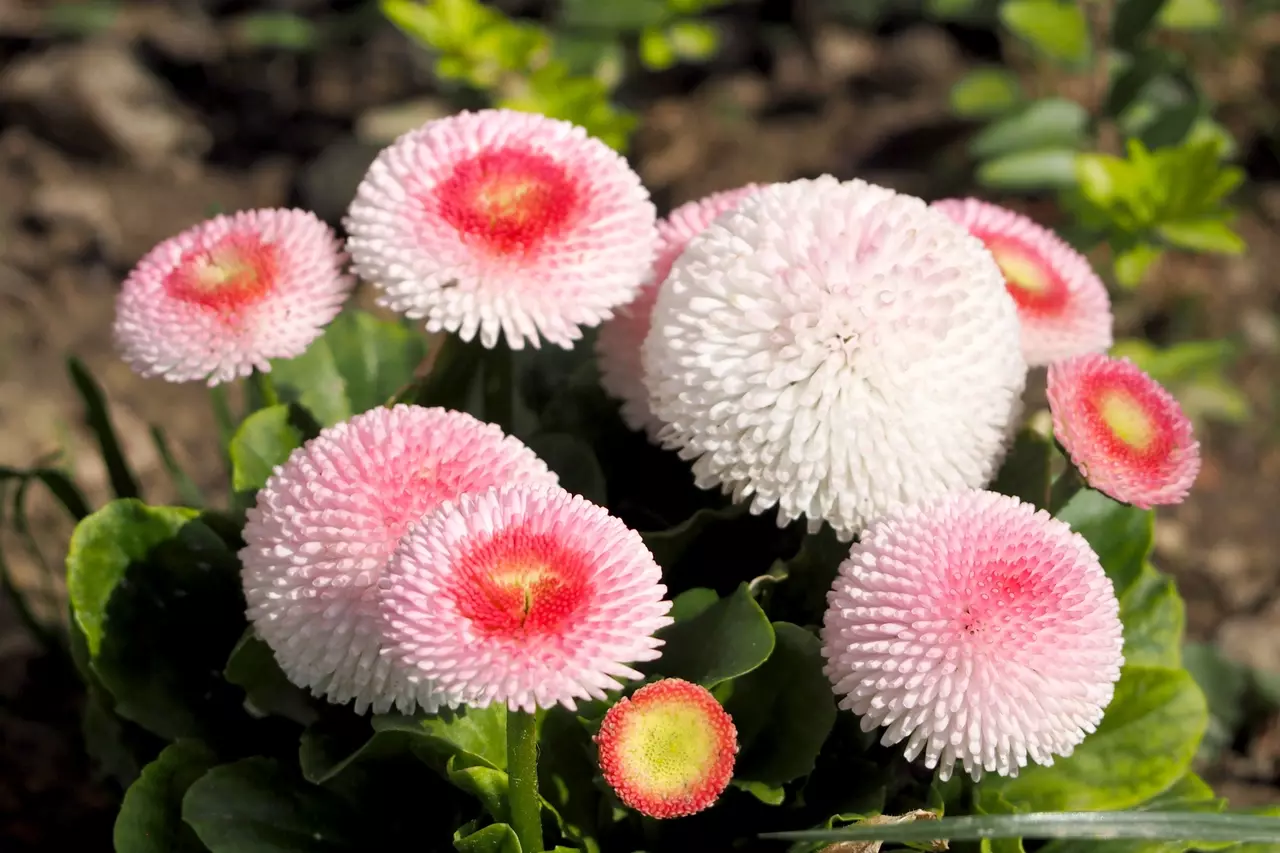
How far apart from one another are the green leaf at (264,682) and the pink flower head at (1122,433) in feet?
2.59

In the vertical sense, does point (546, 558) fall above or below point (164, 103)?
above

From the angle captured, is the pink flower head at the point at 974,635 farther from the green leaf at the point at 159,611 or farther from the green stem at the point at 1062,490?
the green leaf at the point at 159,611

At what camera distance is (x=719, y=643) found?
3.90ft

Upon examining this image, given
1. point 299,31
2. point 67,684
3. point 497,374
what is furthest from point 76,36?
point 497,374

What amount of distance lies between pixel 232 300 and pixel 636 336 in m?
0.40

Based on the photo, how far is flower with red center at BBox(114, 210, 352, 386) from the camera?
47.0 inches

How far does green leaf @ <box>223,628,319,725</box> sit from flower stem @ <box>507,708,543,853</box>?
0.30 metres

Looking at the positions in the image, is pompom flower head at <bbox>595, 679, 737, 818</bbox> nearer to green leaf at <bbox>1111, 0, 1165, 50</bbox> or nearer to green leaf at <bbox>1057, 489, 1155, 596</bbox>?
green leaf at <bbox>1057, 489, 1155, 596</bbox>

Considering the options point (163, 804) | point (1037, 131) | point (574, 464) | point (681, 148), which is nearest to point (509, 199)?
point (574, 464)

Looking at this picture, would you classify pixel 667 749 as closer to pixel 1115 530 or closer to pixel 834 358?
pixel 834 358

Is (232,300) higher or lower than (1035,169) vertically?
higher

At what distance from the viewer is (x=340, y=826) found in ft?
4.32

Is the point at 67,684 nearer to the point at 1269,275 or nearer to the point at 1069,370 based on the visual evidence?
the point at 1069,370

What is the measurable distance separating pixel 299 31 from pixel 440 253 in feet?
8.57
